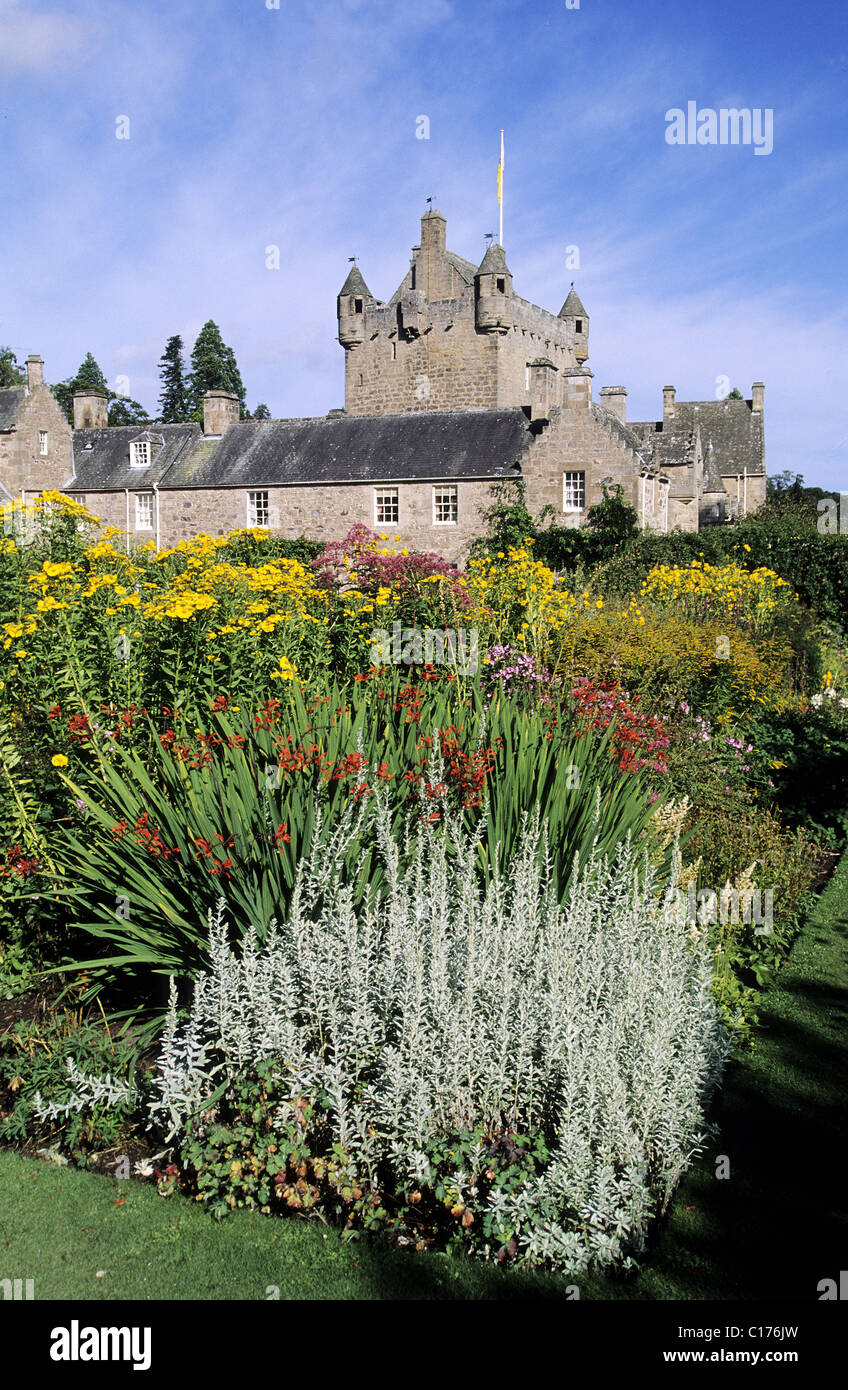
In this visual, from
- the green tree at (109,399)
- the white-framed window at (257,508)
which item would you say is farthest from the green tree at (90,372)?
the white-framed window at (257,508)

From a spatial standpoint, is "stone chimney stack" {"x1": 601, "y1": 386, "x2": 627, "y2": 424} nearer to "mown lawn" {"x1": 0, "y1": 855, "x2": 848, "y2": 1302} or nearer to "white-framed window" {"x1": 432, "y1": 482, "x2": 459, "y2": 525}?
"white-framed window" {"x1": 432, "y1": 482, "x2": 459, "y2": 525}

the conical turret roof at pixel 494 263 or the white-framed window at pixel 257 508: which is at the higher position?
the conical turret roof at pixel 494 263

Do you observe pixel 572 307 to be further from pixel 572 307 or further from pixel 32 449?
pixel 32 449

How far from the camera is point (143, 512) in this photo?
3475 centimetres

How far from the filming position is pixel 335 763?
4.32 m

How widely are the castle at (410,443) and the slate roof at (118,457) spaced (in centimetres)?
8

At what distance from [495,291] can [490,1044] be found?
119ft

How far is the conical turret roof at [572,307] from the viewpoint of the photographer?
41.6 metres

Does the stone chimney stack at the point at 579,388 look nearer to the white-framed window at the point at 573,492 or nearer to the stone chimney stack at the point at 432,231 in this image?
the white-framed window at the point at 573,492

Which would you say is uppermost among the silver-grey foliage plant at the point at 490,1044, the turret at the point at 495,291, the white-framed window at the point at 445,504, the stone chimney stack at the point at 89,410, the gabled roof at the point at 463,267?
the gabled roof at the point at 463,267

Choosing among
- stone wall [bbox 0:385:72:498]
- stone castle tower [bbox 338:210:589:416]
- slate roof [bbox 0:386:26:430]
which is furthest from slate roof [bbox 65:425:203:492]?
stone castle tower [bbox 338:210:589:416]

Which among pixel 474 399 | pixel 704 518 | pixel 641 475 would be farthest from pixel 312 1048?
pixel 704 518

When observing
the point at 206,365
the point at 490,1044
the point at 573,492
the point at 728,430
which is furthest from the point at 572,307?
the point at 490,1044
